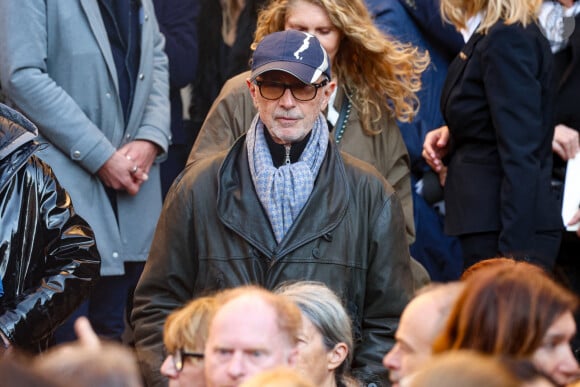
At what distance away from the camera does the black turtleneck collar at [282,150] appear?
5316mm

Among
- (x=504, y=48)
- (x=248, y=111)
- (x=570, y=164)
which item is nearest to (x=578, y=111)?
(x=570, y=164)

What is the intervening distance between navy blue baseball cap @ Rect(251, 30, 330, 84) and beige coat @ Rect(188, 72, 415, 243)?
0.77 m

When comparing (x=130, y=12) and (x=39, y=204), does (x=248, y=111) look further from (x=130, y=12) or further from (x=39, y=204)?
(x=39, y=204)

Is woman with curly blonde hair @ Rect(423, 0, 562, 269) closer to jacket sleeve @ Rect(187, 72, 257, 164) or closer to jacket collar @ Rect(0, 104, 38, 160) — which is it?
jacket sleeve @ Rect(187, 72, 257, 164)

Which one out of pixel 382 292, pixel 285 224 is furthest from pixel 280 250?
pixel 382 292

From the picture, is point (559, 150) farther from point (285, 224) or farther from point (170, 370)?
point (170, 370)

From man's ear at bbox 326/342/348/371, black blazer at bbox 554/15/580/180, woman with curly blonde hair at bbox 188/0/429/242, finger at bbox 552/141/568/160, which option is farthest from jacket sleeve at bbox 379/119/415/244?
man's ear at bbox 326/342/348/371

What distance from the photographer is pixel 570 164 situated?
6.67 m

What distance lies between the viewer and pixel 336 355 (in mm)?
4773

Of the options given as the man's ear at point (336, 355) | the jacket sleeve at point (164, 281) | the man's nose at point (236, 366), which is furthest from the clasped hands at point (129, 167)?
the man's nose at point (236, 366)

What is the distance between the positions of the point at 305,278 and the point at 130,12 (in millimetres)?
2133

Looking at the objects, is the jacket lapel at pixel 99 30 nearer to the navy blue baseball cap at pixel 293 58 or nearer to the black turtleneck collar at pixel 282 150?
the navy blue baseball cap at pixel 293 58

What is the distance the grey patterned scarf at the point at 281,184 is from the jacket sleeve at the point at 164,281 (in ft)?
0.97

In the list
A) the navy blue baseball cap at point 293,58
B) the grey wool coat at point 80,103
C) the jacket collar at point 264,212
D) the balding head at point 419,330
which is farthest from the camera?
the grey wool coat at point 80,103
